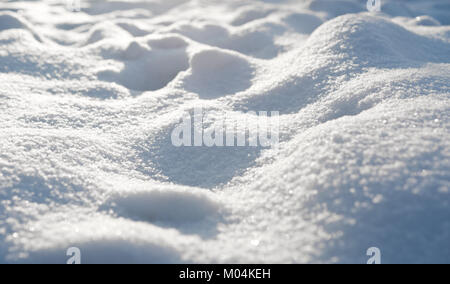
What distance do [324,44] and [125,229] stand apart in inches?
55.7

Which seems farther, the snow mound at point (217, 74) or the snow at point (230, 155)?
the snow mound at point (217, 74)

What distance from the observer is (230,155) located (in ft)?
4.20

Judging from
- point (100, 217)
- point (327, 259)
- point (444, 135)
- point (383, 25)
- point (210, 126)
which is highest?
point (383, 25)

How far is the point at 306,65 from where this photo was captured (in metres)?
1.70

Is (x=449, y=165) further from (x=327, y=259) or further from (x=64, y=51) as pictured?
(x=64, y=51)

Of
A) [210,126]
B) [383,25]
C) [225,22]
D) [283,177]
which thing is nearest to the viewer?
[283,177]

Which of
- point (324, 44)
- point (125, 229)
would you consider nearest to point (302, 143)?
point (125, 229)

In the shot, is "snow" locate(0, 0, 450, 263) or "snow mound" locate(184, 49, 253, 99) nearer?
"snow" locate(0, 0, 450, 263)

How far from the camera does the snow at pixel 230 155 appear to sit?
841mm

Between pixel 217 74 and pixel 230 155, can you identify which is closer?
pixel 230 155

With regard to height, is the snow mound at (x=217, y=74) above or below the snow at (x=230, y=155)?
above

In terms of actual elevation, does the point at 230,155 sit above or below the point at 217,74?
below

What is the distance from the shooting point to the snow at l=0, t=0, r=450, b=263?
84 centimetres

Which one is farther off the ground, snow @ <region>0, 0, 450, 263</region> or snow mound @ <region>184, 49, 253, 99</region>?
snow mound @ <region>184, 49, 253, 99</region>
